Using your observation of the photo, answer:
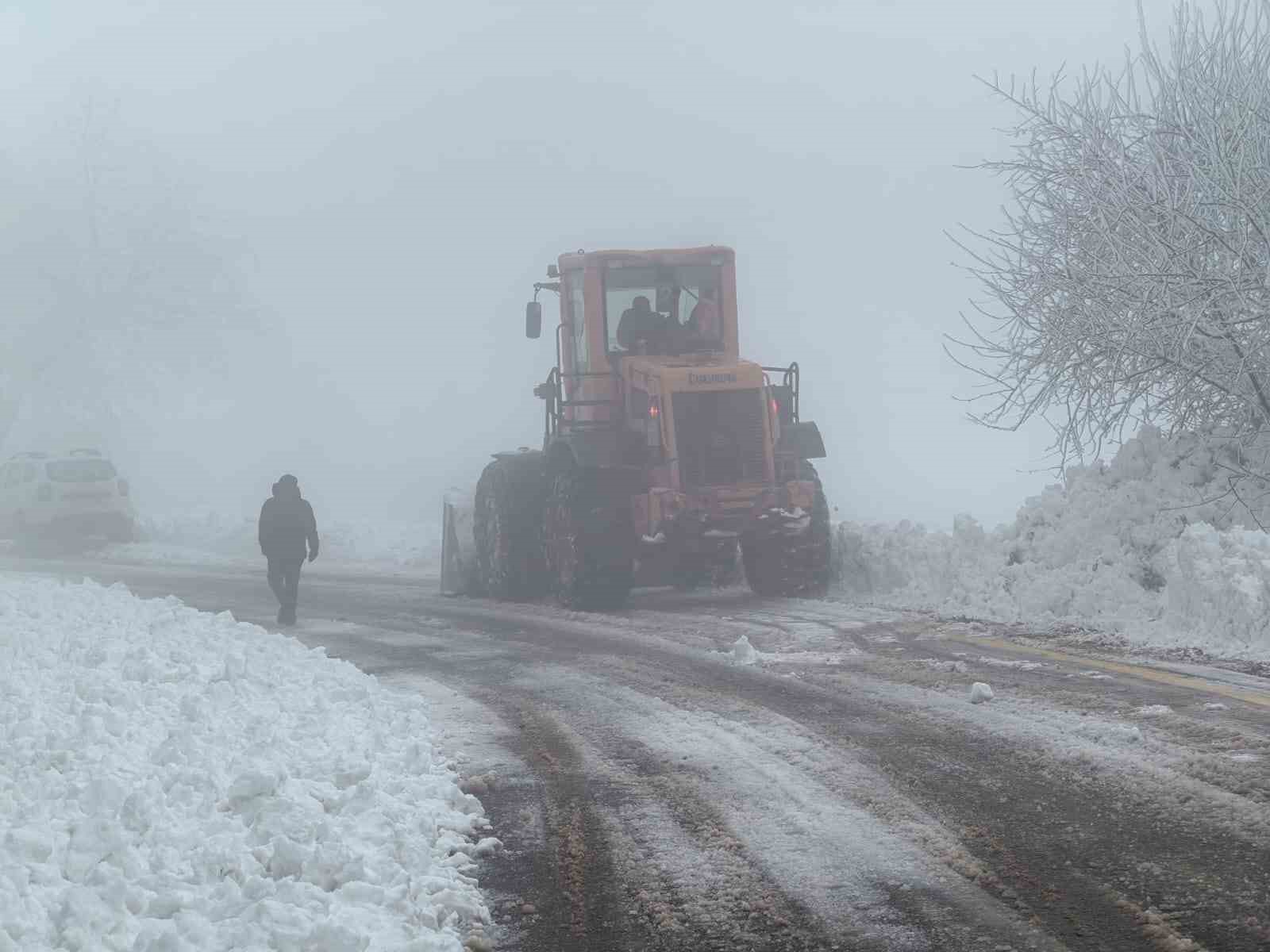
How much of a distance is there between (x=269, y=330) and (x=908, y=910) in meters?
48.4

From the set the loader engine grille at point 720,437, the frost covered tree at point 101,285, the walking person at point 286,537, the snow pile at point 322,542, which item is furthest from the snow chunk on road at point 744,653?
the frost covered tree at point 101,285

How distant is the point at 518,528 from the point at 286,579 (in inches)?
102

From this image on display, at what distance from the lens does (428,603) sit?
16047mm

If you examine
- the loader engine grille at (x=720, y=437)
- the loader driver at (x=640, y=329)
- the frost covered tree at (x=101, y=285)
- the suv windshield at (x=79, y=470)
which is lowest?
the loader engine grille at (x=720, y=437)

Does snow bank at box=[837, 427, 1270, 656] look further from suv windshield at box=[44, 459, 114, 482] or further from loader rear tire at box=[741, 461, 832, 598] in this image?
suv windshield at box=[44, 459, 114, 482]

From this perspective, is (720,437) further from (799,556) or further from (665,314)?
(665,314)

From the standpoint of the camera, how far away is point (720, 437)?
13992 millimetres

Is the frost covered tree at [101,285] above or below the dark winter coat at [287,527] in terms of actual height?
above

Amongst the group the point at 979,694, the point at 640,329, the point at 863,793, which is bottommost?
the point at 863,793

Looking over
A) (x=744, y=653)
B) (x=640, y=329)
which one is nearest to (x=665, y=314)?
(x=640, y=329)

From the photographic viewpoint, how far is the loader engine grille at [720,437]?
45.5 ft

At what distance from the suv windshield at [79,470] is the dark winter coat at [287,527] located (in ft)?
49.8

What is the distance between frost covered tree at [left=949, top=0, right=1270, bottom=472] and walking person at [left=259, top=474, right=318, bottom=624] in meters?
7.23

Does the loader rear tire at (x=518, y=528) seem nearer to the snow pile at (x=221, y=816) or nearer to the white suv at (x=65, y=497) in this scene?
the snow pile at (x=221, y=816)
